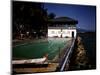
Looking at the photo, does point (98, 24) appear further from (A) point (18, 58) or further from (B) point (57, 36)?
(A) point (18, 58)

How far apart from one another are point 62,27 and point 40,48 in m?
0.36

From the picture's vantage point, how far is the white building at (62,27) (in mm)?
2152

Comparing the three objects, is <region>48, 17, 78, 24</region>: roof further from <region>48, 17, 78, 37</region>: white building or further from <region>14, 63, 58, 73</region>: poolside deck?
<region>14, 63, 58, 73</region>: poolside deck

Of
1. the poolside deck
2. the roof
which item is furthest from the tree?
the poolside deck

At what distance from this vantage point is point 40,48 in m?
2.11

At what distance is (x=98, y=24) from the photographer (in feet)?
7.66

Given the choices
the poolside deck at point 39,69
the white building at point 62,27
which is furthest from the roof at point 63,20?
the poolside deck at point 39,69

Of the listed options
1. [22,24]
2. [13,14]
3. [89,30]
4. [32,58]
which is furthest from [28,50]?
[89,30]

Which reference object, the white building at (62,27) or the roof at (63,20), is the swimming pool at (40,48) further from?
the roof at (63,20)

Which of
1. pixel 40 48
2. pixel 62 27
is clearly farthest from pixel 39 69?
pixel 62 27

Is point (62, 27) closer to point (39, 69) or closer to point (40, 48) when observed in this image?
point (40, 48)

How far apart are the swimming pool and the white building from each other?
0.06 metres

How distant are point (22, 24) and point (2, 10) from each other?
269 mm

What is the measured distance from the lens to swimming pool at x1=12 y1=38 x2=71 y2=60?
2.04 meters
